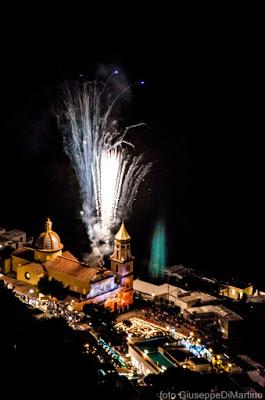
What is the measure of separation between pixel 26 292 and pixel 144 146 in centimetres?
2341

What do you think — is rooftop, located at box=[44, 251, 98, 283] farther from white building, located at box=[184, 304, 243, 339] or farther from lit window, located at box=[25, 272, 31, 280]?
white building, located at box=[184, 304, 243, 339]

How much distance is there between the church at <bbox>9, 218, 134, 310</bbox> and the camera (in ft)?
91.2

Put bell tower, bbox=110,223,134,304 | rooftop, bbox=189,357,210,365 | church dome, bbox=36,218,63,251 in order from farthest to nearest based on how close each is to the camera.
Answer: church dome, bbox=36,218,63,251
bell tower, bbox=110,223,134,304
rooftop, bbox=189,357,210,365

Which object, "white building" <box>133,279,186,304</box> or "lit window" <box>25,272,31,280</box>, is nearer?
"lit window" <box>25,272,31,280</box>

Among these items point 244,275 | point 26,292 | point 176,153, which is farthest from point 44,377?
point 176,153

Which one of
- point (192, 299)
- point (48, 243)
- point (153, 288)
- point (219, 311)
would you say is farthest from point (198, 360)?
point (48, 243)

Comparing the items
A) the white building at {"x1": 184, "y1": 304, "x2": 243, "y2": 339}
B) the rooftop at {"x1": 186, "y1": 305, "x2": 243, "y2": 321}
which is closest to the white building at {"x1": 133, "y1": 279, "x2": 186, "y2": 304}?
the rooftop at {"x1": 186, "y1": 305, "x2": 243, "y2": 321}

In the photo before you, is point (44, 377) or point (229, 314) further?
point (229, 314)

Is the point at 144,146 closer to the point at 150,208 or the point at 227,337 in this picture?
the point at 150,208

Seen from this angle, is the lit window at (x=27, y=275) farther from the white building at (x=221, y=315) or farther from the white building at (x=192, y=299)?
the white building at (x=221, y=315)

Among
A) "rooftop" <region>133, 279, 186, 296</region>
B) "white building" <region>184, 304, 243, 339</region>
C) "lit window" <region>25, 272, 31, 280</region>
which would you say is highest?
"lit window" <region>25, 272, 31, 280</region>

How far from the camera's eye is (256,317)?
94.7ft

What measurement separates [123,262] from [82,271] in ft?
6.48

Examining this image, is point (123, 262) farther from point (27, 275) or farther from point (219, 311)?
point (219, 311)
